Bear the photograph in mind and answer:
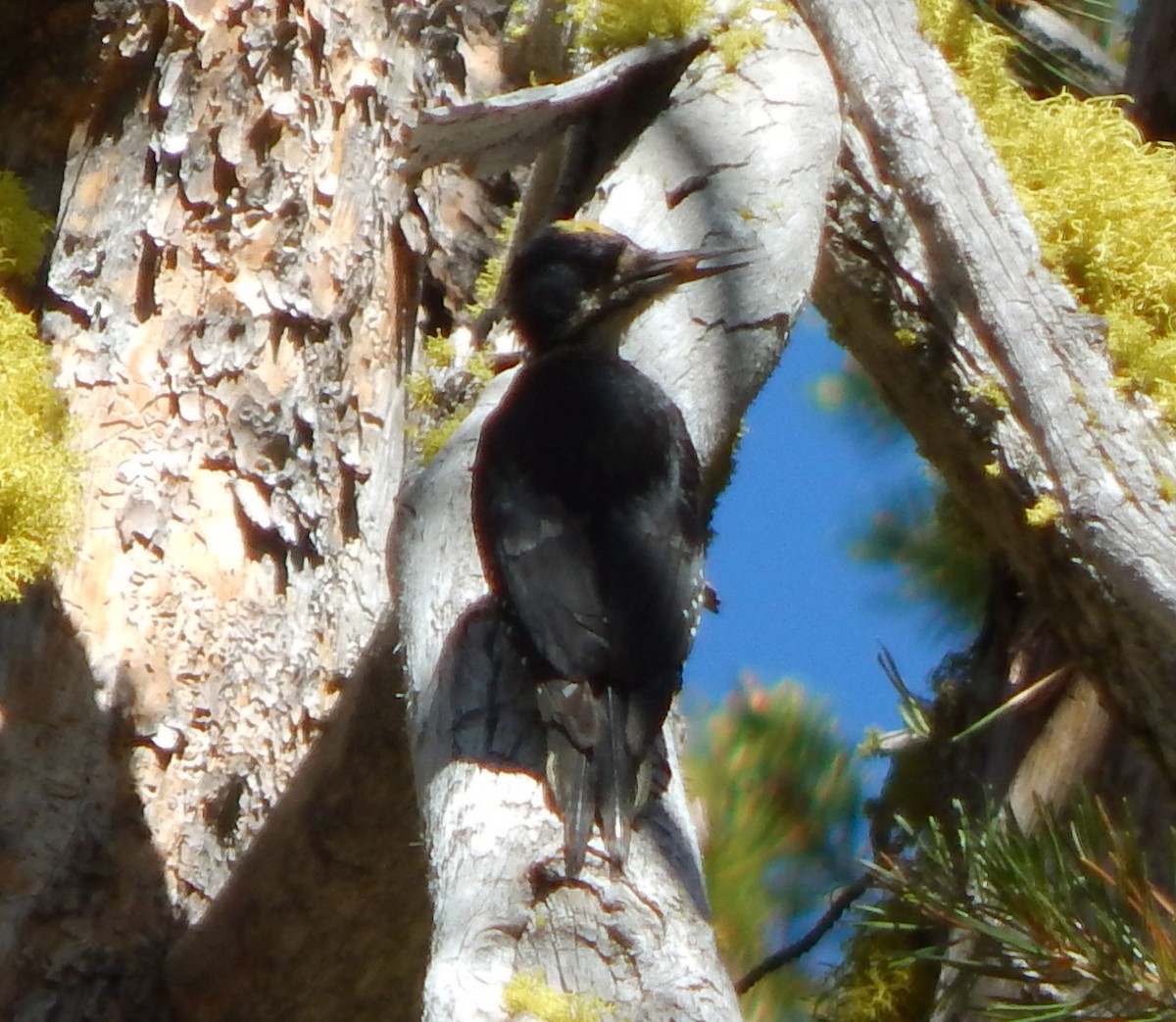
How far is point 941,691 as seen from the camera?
4.18m

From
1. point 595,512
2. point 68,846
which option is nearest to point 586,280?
point 595,512

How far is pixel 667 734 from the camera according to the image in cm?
337

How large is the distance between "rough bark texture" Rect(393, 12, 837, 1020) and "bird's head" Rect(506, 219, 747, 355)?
0.07m

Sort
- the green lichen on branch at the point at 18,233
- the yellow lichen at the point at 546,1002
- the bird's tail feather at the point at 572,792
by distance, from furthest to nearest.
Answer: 1. the green lichen on branch at the point at 18,233
2. the bird's tail feather at the point at 572,792
3. the yellow lichen at the point at 546,1002

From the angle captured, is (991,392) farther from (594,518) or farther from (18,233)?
(18,233)

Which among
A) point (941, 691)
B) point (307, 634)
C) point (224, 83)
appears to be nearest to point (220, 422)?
point (307, 634)

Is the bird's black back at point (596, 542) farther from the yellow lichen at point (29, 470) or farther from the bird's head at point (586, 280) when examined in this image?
the yellow lichen at point (29, 470)

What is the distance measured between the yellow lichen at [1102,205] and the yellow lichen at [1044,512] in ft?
0.93

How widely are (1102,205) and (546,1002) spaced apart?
2.33m

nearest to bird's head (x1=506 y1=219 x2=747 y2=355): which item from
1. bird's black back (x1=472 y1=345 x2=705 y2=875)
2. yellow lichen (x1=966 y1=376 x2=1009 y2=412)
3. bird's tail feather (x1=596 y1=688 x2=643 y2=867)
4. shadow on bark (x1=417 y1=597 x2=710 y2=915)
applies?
bird's black back (x1=472 y1=345 x2=705 y2=875)

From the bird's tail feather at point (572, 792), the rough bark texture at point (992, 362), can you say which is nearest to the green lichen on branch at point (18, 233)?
the rough bark texture at point (992, 362)

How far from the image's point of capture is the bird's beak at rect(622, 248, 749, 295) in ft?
11.3

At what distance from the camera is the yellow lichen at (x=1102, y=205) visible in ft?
11.8

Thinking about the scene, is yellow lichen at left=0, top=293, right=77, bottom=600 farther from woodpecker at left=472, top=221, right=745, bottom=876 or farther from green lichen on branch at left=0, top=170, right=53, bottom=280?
woodpecker at left=472, top=221, right=745, bottom=876
